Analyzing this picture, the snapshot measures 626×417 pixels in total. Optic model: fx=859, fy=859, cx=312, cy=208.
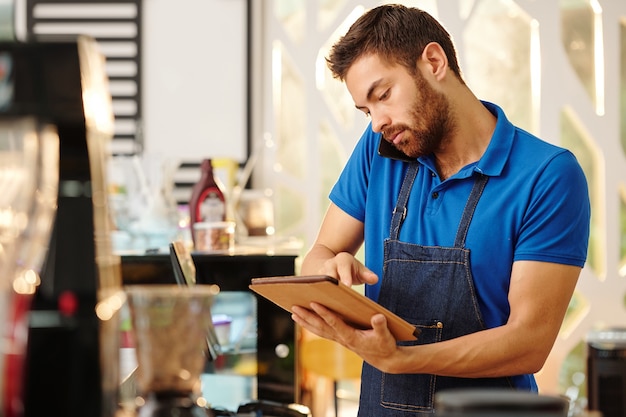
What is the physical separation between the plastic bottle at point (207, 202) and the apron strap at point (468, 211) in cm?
168

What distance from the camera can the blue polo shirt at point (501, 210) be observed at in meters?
1.84

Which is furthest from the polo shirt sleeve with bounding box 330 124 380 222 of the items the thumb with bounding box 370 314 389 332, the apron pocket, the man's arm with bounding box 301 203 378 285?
the thumb with bounding box 370 314 389 332

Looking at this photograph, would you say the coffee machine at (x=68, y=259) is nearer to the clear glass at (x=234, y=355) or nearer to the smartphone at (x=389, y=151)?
the smartphone at (x=389, y=151)

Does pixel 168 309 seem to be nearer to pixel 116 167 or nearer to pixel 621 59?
pixel 116 167

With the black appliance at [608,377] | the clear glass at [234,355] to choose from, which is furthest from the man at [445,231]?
the clear glass at [234,355]

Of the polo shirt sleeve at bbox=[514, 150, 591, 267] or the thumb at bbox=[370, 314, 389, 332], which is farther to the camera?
the polo shirt sleeve at bbox=[514, 150, 591, 267]

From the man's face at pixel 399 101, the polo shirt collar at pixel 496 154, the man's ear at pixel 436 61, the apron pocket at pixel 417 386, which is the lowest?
the apron pocket at pixel 417 386

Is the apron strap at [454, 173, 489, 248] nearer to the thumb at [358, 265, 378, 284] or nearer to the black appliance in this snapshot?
the thumb at [358, 265, 378, 284]

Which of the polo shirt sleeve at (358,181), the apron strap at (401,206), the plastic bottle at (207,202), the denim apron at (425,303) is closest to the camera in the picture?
the denim apron at (425,303)

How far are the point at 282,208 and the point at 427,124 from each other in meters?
3.22

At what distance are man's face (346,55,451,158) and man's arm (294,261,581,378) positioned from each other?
38cm

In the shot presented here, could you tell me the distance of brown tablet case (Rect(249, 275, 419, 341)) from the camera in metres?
1.54

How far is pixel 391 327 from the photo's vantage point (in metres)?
1.72

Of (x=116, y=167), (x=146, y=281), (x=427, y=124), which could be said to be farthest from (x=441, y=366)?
(x=116, y=167)
